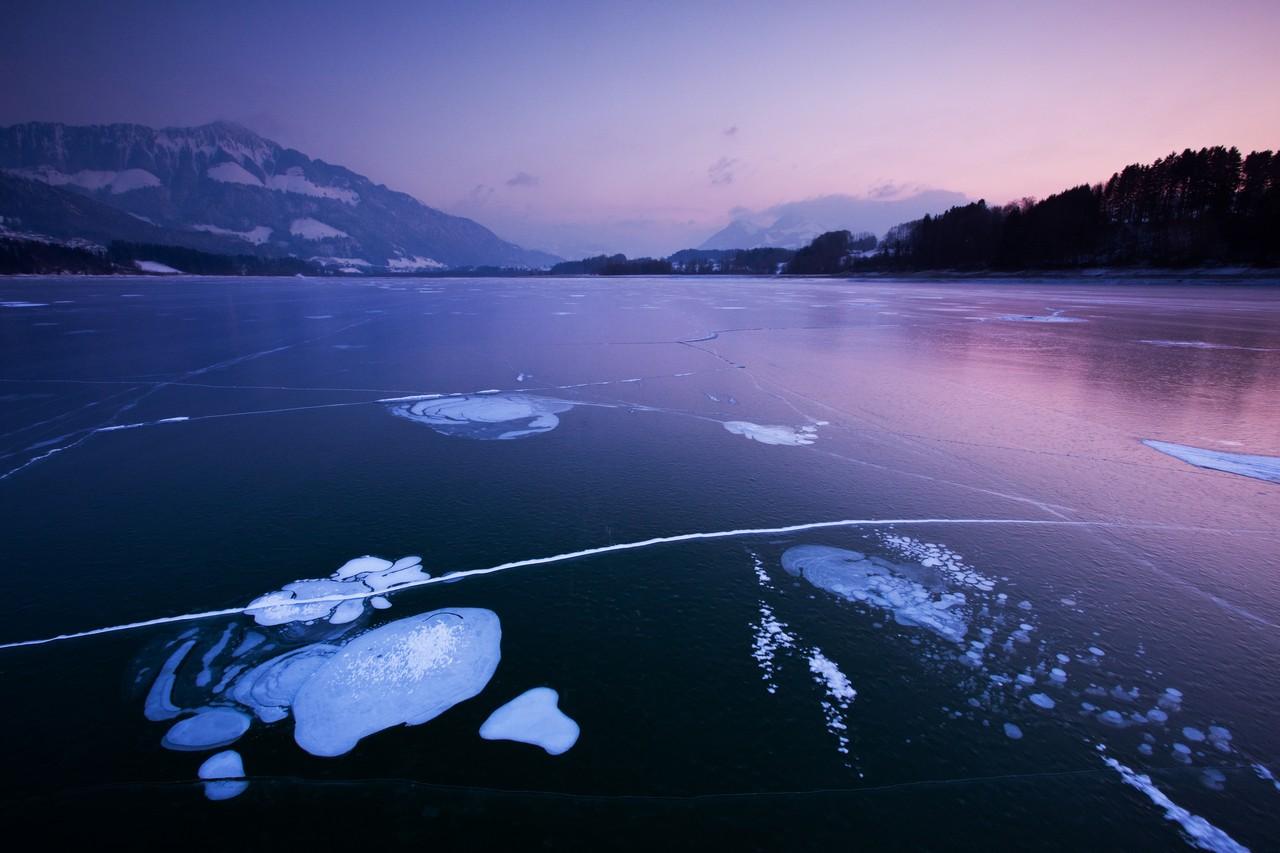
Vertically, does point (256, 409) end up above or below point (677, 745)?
above

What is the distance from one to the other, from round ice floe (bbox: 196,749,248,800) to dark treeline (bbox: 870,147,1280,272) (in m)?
55.7

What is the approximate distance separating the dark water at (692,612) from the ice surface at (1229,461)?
155 mm

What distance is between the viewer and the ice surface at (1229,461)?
3.82m

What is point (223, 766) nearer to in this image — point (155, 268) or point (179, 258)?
point (155, 268)

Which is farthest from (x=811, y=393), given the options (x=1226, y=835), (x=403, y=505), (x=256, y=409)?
(x=256, y=409)

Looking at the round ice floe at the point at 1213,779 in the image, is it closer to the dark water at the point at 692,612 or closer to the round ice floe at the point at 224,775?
the dark water at the point at 692,612

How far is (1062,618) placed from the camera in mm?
2305

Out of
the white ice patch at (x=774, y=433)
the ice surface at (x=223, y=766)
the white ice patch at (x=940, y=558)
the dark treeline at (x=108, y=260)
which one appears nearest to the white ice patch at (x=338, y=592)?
the ice surface at (x=223, y=766)

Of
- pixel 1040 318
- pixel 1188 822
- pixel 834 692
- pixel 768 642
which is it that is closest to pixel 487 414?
pixel 768 642

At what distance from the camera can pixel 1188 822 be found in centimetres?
144

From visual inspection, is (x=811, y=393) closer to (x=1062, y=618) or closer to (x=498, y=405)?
(x=498, y=405)

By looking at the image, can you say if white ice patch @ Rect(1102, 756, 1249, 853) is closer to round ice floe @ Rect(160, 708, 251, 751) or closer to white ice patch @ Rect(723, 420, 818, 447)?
round ice floe @ Rect(160, 708, 251, 751)

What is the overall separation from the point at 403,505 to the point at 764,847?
266cm

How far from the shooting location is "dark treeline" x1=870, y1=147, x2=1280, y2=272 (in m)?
39.1
